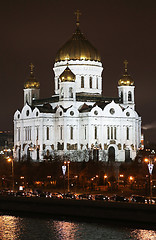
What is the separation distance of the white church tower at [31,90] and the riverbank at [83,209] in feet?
171

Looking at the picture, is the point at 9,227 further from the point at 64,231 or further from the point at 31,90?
the point at 31,90

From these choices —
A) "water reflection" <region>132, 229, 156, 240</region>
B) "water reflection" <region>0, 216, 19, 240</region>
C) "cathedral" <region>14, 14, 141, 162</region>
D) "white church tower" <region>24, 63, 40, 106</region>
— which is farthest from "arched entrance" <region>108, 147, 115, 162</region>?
"water reflection" <region>132, 229, 156, 240</region>

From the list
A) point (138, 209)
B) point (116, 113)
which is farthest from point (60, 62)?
point (138, 209)

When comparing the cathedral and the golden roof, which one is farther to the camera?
the golden roof

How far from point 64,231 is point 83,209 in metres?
4.14

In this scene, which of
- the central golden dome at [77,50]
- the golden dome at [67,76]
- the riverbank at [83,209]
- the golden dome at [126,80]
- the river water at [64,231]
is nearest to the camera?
the river water at [64,231]

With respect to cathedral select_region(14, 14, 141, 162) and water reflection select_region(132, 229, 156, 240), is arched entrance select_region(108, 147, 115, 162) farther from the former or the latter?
water reflection select_region(132, 229, 156, 240)

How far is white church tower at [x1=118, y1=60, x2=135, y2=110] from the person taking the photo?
433 ft

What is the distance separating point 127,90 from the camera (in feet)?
433

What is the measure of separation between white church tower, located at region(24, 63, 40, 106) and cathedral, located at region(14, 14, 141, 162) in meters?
2.01

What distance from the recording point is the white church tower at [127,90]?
131875 millimetres

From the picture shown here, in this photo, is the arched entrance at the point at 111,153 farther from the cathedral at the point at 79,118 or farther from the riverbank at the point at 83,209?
the riverbank at the point at 83,209

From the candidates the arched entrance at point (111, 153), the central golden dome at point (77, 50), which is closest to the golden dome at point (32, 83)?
the central golden dome at point (77, 50)

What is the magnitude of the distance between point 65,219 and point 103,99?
54.3 meters
